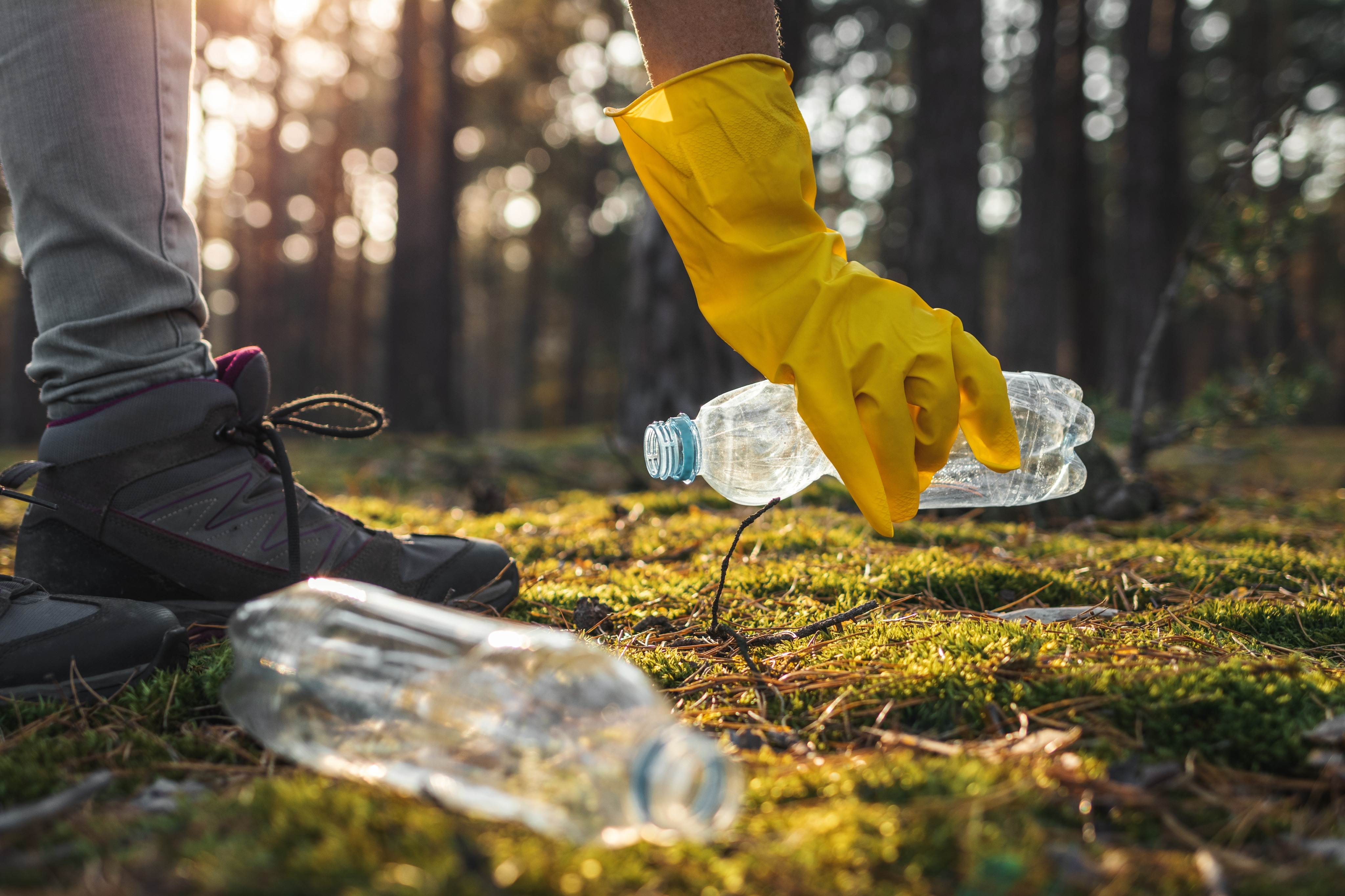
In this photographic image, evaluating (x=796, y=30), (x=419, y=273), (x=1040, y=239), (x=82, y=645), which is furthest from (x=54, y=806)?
(x=1040, y=239)

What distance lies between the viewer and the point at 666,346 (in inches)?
247

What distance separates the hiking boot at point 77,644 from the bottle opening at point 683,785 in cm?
113

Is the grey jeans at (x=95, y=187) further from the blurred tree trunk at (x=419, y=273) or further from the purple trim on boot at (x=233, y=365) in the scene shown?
the blurred tree trunk at (x=419, y=273)

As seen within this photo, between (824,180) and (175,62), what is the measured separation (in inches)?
843

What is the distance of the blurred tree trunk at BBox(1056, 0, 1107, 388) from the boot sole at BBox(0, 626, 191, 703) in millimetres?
11377

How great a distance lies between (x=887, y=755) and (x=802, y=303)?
3.04 ft

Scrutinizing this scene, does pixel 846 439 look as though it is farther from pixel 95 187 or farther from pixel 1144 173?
pixel 1144 173

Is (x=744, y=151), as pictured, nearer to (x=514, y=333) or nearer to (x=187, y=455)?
(x=187, y=455)

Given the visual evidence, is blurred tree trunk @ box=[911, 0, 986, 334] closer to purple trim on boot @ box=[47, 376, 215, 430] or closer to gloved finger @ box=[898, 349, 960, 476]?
gloved finger @ box=[898, 349, 960, 476]

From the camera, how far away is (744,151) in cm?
170

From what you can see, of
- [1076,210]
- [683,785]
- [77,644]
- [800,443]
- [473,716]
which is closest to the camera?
[683,785]

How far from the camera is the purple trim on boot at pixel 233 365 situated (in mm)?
1938

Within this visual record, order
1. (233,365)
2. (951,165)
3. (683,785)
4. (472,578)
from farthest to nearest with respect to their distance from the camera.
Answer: (951,165)
(472,578)
(233,365)
(683,785)

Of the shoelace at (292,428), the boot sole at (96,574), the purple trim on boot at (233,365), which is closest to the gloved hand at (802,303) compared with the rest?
the shoelace at (292,428)
